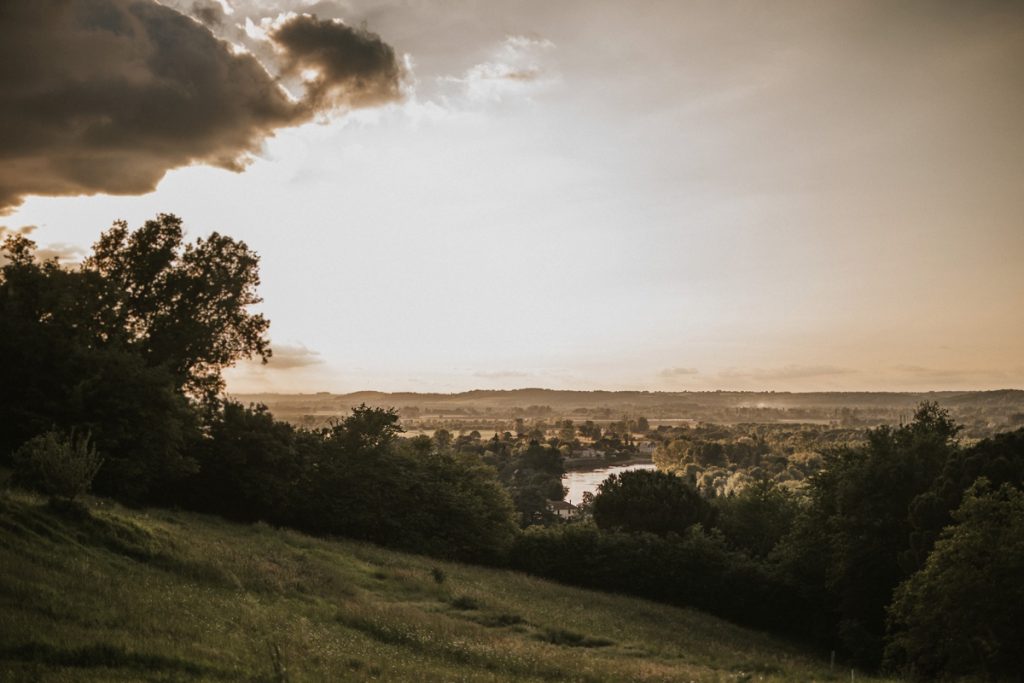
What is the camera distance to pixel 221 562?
2155 centimetres

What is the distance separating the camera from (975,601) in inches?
985

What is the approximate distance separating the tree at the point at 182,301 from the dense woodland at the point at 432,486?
133mm

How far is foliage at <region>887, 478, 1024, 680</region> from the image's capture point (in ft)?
79.0

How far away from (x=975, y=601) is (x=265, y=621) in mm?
25361

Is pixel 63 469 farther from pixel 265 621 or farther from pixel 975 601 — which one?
pixel 975 601

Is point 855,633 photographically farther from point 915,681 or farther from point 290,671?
point 290,671

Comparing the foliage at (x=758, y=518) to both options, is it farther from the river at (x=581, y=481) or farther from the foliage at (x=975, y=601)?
the river at (x=581, y=481)

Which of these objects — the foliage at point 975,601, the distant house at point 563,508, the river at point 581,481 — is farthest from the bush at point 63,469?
the river at point 581,481

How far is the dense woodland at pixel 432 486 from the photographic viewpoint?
1051 inches

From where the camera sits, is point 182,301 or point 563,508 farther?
point 563,508

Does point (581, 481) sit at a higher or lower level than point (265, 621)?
lower

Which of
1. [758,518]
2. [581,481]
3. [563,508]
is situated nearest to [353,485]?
[758,518]

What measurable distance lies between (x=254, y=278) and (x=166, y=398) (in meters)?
12.6

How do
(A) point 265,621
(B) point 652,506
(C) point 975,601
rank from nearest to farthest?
1. (A) point 265,621
2. (C) point 975,601
3. (B) point 652,506
